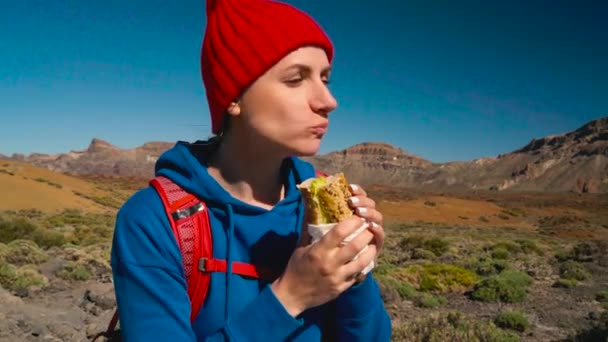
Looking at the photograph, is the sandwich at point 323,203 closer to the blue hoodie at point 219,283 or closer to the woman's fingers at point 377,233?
the woman's fingers at point 377,233

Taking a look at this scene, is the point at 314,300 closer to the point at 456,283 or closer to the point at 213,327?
the point at 213,327

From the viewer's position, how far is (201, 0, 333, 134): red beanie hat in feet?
5.24

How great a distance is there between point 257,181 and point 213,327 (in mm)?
580

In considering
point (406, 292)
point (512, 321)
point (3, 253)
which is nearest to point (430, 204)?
point (406, 292)

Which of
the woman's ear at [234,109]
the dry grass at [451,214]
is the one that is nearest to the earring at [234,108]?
Answer: the woman's ear at [234,109]

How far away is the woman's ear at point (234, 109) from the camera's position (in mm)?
1657

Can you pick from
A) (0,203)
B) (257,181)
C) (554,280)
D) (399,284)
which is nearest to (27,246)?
(399,284)

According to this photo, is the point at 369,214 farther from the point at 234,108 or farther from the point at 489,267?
the point at 489,267

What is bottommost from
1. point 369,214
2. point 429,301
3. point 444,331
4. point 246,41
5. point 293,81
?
point 429,301

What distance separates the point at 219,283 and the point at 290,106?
62 centimetres

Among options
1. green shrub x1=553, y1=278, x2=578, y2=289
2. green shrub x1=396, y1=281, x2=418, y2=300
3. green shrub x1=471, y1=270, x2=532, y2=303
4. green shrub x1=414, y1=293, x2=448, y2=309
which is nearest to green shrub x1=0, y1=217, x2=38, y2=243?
green shrub x1=396, y1=281, x2=418, y2=300

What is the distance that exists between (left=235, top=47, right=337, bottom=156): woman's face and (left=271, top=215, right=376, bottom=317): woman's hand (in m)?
0.36

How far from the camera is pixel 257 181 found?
179cm

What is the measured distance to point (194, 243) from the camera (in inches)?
56.1
